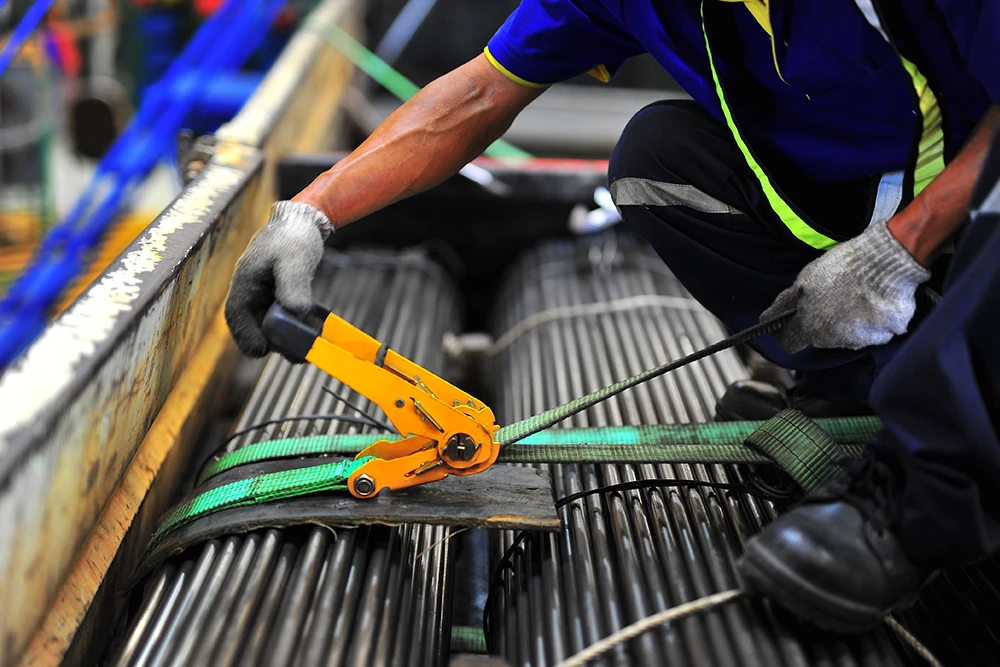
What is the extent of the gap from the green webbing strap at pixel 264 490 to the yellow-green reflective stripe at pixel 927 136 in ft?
3.03

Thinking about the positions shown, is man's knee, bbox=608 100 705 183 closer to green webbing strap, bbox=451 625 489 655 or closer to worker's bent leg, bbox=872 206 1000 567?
worker's bent leg, bbox=872 206 1000 567

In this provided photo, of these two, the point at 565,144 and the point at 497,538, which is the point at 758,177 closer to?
the point at 497,538

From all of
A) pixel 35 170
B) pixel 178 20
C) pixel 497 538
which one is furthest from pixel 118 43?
pixel 497 538

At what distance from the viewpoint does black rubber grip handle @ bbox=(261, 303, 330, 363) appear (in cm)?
126

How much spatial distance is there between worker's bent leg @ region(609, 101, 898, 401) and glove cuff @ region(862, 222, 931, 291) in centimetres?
21

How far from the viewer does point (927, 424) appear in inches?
43.3

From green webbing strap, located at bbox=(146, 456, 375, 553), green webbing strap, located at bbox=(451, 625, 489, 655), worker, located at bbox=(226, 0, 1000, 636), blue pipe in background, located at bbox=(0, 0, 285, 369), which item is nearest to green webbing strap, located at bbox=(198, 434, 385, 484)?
green webbing strap, located at bbox=(146, 456, 375, 553)

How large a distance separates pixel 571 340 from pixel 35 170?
3735mm

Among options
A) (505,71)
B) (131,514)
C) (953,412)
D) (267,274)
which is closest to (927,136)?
(953,412)

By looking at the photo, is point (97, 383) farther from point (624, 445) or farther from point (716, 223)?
point (716, 223)

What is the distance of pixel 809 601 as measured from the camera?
42.8 inches

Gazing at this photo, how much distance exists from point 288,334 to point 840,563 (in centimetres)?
76

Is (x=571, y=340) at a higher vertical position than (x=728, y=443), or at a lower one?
higher

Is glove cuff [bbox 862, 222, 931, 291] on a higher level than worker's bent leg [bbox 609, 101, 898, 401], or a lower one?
lower
